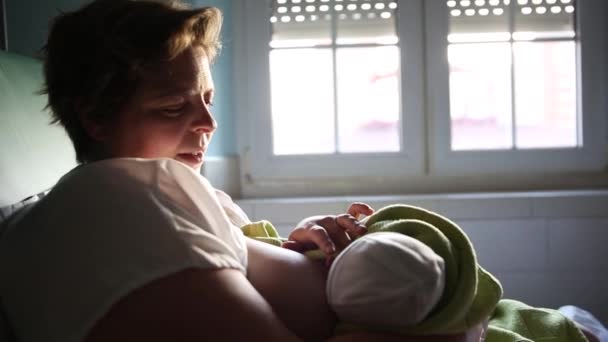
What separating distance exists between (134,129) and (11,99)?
23 centimetres

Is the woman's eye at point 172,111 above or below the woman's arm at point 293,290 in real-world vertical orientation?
above

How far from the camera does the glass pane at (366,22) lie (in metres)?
2.15

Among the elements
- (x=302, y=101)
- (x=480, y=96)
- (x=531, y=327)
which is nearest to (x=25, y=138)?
(x=531, y=327)

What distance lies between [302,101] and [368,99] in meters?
0.21

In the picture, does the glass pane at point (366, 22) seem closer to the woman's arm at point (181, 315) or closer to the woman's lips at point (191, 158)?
the woman's lips at point (191, 158)

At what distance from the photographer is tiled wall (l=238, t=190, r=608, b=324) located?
1992 millimetres

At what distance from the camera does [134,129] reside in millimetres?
875

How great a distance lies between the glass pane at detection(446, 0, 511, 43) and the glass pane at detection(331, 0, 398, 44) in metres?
0.18

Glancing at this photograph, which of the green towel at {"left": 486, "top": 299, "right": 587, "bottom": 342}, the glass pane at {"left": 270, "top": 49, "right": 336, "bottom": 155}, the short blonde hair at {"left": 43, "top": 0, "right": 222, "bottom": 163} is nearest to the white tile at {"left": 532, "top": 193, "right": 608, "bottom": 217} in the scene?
the glass pane at {"left": 270, "top": 49, "right": 336, "bottom": 155}

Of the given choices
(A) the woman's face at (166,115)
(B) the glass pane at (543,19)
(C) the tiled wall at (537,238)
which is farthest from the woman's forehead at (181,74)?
(B) the glass pane at (543,19)

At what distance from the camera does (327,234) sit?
0.91 m

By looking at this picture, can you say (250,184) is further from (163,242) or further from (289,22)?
(163,242)

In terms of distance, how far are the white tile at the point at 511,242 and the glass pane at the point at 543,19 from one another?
1.95ft

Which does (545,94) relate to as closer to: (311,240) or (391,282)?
(311,240)
